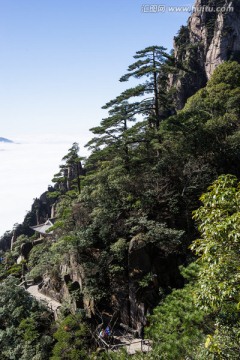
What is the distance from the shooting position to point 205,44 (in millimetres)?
53875

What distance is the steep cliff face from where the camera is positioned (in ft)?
165

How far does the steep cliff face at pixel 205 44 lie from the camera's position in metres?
50.2

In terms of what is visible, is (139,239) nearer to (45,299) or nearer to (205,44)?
(45,299)

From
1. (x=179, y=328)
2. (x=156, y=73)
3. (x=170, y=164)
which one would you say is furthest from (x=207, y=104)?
(x=179, y=328)

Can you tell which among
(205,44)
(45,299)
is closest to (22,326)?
(45,299)

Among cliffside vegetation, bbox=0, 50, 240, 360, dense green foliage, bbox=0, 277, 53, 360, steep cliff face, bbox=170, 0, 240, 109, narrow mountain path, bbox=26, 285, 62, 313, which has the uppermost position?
steep cliff face, bbox=170, 0, 240, 109

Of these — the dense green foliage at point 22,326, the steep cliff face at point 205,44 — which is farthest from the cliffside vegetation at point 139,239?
the steep cliff face at point 205,44

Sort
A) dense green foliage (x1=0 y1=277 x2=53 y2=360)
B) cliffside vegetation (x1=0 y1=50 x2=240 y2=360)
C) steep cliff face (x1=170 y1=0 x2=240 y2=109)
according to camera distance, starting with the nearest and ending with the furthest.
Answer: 1. cliffside vegetation (x1=0 y1=50 x2=240 y2=360)
2. dense green foliage (x1=0 y1=277 x2=53 y2=360)
3. steep cliff face (x1=170 y1=0 x2=240 y2=109)

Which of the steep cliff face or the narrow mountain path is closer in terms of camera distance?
the narrow mountain path

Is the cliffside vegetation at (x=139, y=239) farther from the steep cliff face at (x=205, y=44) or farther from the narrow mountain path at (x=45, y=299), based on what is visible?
the steep cliff face at (x=205, y=44)

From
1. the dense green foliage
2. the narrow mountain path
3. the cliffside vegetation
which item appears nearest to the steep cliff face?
the cliffside vegetation

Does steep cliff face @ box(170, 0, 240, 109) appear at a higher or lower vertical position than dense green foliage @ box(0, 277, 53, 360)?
higher

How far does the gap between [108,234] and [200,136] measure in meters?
9.30

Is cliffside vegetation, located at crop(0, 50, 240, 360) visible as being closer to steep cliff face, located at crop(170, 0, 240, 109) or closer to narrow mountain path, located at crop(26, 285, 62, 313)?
narrow mountain path, located at crop(26, 285, 62, 313)
